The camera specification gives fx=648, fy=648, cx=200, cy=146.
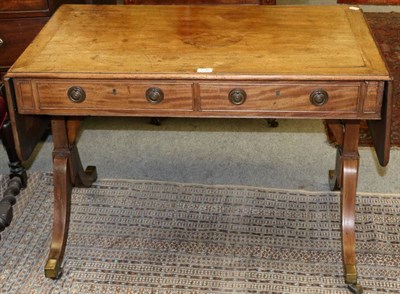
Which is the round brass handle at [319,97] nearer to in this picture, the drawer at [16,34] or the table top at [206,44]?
the table top at [206,44]

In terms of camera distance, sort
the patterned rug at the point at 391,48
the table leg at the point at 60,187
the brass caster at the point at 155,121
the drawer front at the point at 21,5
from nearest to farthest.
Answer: the table leg at the point at 60,187, the drawer front at the point at 21,5, the patterned rug at the point at 391,48, the brass caster at the point at 155,121

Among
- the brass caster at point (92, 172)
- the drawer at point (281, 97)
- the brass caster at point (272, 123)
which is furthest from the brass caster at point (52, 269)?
the brass caster at point (272, 123)

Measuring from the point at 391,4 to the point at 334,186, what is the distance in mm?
2613

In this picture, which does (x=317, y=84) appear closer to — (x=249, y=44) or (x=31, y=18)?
(x=249, y=44)

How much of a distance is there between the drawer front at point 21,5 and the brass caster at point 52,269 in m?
1.11

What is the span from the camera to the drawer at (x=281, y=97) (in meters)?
1.88

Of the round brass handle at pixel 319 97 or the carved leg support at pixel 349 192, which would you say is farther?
the carved leg support at pixel 349 192

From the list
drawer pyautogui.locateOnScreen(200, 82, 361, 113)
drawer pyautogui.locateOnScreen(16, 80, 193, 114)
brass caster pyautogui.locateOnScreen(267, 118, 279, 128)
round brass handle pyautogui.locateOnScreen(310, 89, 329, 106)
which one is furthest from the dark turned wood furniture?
round brass handle pyautogui.locateOnScreen(310, 89, 329, 106)

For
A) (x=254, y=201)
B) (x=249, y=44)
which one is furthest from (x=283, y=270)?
(x=249, y=44)

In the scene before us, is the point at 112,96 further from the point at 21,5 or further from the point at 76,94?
the point at 21,5

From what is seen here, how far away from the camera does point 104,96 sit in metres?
1.95

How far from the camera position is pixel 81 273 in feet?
7.50

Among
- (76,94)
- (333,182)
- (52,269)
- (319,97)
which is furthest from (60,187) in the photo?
(333,182)

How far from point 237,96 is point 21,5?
1.28 m
